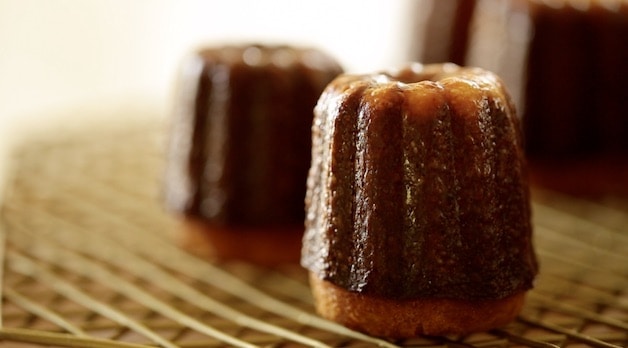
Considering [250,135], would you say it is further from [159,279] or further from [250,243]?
[159,279]

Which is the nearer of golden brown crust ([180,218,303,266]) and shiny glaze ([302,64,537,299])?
shiny glaze ([302,64,537,299])

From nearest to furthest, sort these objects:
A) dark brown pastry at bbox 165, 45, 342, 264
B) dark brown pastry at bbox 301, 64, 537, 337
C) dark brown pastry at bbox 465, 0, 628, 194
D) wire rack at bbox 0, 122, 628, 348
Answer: dark brown pastry at bbox 301, 64, 537, 337 < wire rack at bbox 0, 122, 628, 348 < dark brown pastry at bbox 165, 45, 342, 264 < dark brown pastry at bbox 465, 0, 628, 194

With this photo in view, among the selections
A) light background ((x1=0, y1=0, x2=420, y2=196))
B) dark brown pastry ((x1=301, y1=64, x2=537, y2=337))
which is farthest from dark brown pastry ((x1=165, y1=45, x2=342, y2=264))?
light background ((x1=0, y1=0, x2=420, y2=196))

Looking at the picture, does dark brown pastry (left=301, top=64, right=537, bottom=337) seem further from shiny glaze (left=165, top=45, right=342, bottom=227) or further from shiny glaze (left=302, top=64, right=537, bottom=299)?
shiny glaze (left=165, top=45, right=342, bottom=227)

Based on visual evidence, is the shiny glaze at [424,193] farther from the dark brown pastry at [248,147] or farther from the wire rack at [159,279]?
the dark brown pastry at [248,147]

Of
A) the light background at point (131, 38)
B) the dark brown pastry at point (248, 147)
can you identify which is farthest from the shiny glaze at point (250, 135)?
the light background at point (131, 38)

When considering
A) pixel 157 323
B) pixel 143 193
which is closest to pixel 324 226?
pixel 157 323
